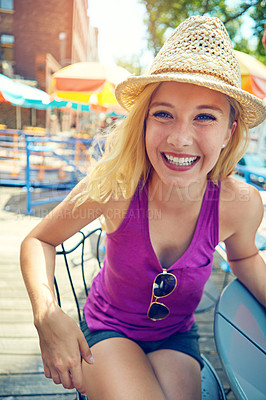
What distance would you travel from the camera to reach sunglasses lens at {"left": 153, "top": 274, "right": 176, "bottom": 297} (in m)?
1.21

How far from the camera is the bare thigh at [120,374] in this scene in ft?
3.22

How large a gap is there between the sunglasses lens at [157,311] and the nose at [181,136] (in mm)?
740

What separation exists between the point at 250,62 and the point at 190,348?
3.65m

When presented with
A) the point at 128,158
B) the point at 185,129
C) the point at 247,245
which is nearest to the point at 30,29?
the point at 128,158

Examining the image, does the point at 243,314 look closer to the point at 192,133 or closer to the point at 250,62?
the point at 192,133

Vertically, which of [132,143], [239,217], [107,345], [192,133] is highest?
[192,133]

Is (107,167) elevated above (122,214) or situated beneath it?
elevated above

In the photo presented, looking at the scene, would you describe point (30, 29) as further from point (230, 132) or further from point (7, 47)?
point (230, 132)

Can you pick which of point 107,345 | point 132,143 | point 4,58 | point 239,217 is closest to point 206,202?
point 239,217

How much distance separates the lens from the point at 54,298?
1.03 m

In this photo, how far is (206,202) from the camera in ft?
4.45

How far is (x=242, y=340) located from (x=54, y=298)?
0.79 m

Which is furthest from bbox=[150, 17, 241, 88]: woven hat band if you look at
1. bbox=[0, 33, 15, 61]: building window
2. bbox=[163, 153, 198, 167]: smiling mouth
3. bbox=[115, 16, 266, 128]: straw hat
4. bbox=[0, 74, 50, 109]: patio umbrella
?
bbox=[0, 33, 15, 61]: building window

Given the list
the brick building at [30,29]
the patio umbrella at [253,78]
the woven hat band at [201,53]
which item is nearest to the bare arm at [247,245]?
the woven hat band at [201,53]
